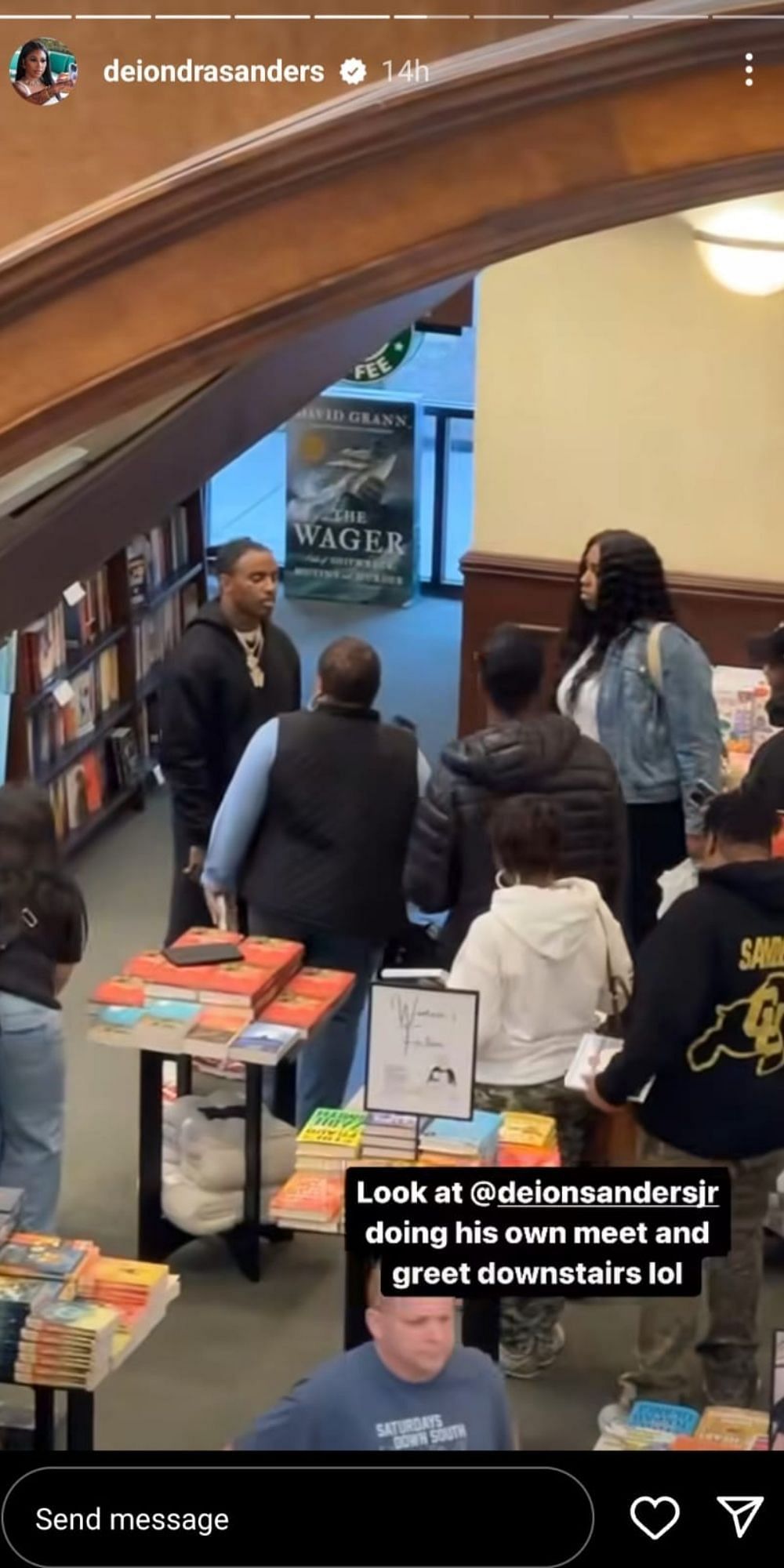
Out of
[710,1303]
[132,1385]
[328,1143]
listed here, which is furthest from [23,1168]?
[710,1303]

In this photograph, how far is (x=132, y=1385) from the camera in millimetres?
3389

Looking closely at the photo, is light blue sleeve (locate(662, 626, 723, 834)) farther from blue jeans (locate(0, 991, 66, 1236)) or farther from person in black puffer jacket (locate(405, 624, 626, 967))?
blue jeans (locate(0, 991, 66, 1236))

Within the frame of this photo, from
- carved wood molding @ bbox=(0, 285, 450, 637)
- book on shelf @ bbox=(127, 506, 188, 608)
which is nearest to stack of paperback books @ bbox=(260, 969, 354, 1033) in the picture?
carved wood molding @ bbox=(0, 285, 450, 637)

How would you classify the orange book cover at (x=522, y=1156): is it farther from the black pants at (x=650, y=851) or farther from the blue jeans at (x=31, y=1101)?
the black pants at (x=650, y=851)

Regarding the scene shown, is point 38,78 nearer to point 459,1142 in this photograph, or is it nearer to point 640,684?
point 459,1142

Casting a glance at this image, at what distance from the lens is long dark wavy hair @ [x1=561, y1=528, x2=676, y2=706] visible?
3.85 meters

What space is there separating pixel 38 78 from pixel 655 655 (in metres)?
3.22

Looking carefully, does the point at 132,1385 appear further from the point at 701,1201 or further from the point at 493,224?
the point at 493,224

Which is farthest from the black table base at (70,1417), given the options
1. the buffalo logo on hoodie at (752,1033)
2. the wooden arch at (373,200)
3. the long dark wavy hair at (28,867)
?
the wooden arch at (373,200)

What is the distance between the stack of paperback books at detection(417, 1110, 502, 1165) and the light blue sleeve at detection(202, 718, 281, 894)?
941mm

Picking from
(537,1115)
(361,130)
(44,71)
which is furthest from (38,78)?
(537,1115)

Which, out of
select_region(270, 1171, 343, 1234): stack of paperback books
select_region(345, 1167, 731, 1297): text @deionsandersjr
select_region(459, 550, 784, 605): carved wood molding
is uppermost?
select_region(459, 550, 784, 605): carved wood molding

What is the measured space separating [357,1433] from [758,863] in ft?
3.61

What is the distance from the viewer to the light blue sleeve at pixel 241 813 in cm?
367
